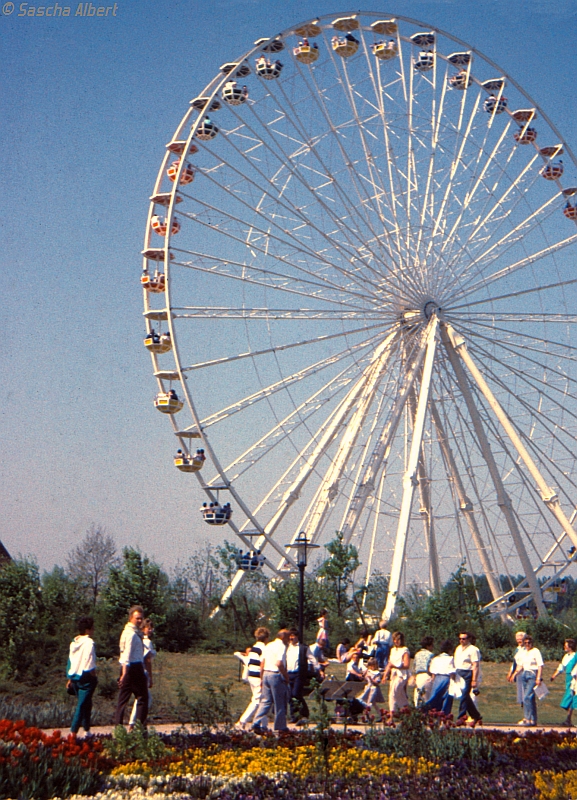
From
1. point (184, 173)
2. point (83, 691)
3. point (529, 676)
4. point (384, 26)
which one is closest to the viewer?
point (83, 691)

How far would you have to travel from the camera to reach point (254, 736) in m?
13.1

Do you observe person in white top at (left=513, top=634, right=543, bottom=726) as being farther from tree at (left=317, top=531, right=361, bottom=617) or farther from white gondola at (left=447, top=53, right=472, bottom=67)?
white gondola at (left=447, top=53, right=472, bottom=67)

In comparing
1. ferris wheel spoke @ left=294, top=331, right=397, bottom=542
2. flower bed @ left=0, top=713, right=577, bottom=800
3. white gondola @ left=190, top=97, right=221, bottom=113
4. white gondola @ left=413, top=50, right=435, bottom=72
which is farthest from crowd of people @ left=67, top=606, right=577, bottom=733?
white gondola @ left=413, top=50, right=435, bottom=72

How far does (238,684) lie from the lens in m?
23.6

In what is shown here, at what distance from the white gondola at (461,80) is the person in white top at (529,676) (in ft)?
79.3

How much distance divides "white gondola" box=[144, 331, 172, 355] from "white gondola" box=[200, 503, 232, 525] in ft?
15.1

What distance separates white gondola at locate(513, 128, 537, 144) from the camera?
36469 millimetres

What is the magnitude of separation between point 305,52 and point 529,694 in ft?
72.4

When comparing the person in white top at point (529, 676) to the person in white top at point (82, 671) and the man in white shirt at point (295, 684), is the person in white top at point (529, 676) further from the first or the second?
the person in white top at point (82, 671)

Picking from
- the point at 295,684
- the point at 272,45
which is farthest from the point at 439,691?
the point at 272,45

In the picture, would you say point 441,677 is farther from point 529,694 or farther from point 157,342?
point 157,342

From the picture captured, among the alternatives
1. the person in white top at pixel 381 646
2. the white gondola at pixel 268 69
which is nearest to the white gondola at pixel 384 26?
the white gondola at pixel 268 69

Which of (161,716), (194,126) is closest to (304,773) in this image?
(161,716)

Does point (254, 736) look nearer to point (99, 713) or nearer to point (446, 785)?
point (446, 785)
